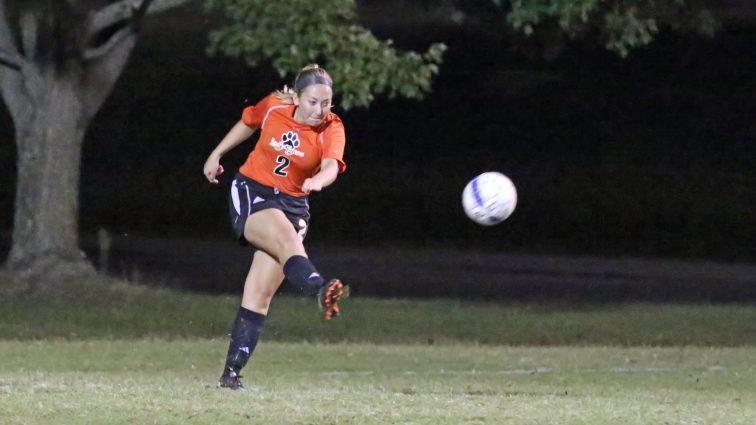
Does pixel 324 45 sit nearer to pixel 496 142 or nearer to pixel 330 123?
pixel 330 123

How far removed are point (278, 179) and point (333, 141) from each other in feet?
1.34

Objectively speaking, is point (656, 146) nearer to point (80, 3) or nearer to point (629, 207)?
point (629, 207)

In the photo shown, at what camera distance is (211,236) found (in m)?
26.9

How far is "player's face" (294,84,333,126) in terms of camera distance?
8.59 m

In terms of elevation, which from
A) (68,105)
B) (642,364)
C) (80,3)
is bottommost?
(642,364)

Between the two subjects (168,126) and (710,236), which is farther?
(168,126)

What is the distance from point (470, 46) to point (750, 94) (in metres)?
6.14

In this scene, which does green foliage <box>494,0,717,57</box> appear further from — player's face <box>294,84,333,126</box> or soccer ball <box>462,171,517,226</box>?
player's face <box>294,84,333,126</box>

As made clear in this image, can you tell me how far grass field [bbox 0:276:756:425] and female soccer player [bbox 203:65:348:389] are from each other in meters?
0.53

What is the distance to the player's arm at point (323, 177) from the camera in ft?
27.0

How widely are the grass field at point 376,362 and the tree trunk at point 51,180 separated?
464 mm

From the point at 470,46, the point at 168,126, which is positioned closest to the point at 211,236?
the point at 168,126

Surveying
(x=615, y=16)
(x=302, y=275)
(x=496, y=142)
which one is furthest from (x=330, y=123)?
(x=496, y=142)

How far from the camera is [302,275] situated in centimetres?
826
